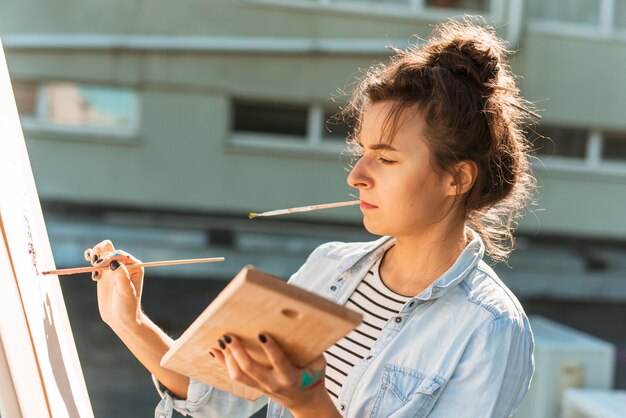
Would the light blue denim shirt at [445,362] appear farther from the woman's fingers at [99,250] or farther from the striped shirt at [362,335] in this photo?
the woman's fingers at [99,250]

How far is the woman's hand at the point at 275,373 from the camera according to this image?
816mm

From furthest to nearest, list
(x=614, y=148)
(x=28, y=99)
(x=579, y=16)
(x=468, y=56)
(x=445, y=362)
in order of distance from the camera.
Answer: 1. (x=614, y=148)
2. (x=579, y=16)
3. (x=28, y=99)
4. (x=468, y=56)
5. (x=445, y=362)

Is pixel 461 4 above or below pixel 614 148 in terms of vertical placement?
above

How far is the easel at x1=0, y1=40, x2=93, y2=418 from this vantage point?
0.94 meters

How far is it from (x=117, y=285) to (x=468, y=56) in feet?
1.94

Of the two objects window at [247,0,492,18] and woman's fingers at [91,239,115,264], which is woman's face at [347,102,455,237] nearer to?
woman's fingers at [91,239,115,264]

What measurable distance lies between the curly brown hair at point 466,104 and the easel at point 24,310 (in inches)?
19.5

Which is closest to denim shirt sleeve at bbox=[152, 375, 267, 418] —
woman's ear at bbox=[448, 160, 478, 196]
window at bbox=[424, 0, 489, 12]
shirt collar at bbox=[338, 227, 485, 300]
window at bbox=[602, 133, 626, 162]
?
shirt collar at bbox=[338, 227, 485, 300]

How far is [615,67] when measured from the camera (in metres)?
7.32

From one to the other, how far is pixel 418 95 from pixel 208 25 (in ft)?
19.1

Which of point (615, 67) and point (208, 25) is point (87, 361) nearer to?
point (208, 25)

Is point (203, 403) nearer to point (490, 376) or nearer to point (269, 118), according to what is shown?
point (490, 376)

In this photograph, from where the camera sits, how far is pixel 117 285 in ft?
3.63

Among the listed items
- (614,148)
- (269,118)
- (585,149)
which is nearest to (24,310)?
(269,118)
